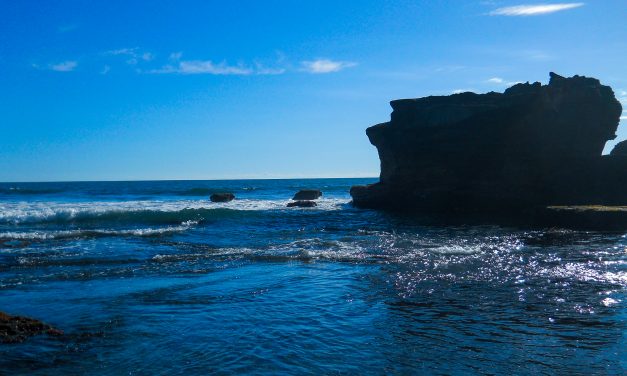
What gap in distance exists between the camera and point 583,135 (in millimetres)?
38781

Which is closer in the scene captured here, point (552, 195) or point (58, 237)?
point (58, 237)

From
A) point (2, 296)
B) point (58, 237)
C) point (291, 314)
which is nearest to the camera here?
point (291, 314)

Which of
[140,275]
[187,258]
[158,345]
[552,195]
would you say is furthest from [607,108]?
[158,345]

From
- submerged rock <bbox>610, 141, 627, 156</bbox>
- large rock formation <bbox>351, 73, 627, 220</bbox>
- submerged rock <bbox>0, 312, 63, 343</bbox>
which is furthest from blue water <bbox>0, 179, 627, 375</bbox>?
→ submerged rock <bbox>610, 141, 627, 156</bbox>

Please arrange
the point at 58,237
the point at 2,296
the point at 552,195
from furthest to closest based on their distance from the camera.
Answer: the point at 552,195 < the point at 58,237 < the point at 2,296

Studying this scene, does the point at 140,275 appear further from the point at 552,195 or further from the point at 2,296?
the point at 552,195

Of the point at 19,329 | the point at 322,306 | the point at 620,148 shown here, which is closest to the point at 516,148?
the point at 620,148

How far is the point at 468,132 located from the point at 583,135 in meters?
8.81

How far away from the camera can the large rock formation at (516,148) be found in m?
37.3

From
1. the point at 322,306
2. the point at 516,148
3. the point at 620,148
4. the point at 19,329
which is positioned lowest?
the point at 322,306

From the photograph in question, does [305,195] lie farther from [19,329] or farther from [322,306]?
[19,329]

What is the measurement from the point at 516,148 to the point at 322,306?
33.2 meters

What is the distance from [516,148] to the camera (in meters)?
39.1

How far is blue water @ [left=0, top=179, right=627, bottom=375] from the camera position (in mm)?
7238
